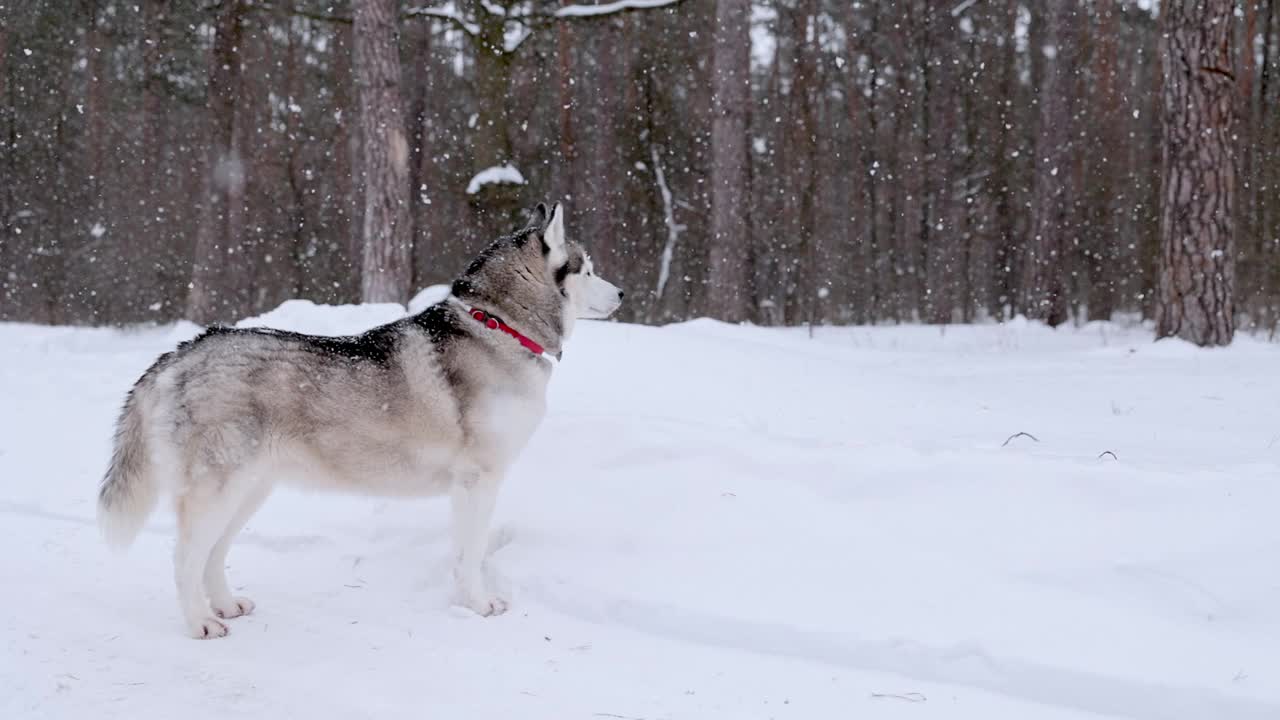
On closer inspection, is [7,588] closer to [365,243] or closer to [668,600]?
[668,600]

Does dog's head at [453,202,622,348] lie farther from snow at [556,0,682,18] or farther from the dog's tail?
snow at [556,0,682,18]

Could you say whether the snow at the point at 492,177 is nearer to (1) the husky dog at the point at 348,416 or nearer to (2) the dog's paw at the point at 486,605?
(1) the husky dog at the point at 348,416

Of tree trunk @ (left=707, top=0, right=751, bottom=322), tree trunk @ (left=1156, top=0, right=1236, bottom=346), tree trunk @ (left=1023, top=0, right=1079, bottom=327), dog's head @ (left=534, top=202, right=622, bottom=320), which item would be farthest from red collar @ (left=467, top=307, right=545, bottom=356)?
tree trunk @ (left=1023, top=0, right=1079, bottom=327)

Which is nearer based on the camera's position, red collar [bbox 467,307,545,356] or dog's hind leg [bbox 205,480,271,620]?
dog's hind leg [bbox 205,480,271,620]

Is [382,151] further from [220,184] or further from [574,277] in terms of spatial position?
[220,184]

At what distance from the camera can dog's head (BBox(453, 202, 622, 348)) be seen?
4324 mm

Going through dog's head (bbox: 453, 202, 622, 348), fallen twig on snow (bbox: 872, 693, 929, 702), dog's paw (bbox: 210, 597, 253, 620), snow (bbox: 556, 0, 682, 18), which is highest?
snow (bbox: 556, 0, 682, 18)

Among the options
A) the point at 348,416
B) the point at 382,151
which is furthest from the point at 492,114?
the point at 348,416

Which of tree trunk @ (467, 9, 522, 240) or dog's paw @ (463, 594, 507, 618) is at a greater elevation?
tree trunk @ (467, 9, 522, 240)

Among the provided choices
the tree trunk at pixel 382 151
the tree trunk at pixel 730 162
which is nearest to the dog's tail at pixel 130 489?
the tree trunk at pixel 382 151

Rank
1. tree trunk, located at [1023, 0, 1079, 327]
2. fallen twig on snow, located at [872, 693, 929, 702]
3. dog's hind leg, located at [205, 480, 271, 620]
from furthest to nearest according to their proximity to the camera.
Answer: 1. tree trunk, located at [1023, 0, 1079, 327]
2. dog's hind leg, located at [205, 480, 271, 620]
3. fallen twig on snow, located at [872, 693, 929, 702]

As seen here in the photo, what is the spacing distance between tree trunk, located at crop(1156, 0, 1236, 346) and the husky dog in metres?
7.79

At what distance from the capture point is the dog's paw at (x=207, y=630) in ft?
11.9

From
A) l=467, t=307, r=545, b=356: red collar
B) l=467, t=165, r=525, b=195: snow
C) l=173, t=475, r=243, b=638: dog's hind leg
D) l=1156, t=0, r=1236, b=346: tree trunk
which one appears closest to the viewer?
l=173, t=475, r=243, b=638: dog's hind leg
